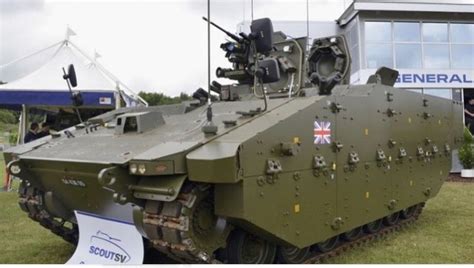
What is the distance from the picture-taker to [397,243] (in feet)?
25.1

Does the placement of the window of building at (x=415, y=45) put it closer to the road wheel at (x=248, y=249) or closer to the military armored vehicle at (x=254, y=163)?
the military armored vehicle at (x=254, y=163)

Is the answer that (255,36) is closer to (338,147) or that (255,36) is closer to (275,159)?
(275,159)

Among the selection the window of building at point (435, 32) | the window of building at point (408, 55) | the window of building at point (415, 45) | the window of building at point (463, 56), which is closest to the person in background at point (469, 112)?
the window of building at point (463, 56)

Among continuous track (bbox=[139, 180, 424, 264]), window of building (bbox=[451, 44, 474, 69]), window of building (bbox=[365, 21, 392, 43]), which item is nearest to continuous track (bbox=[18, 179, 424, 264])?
continuous track (bbox=[139, 180, 424, 264])

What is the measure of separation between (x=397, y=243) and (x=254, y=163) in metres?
3.74

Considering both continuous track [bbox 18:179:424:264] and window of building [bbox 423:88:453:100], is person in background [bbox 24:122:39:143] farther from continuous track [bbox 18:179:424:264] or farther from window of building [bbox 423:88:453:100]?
window of building [bbox 423:88:453:100]

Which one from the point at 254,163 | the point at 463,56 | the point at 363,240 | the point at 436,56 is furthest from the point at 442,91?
the point at 254,163

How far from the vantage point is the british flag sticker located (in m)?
5.92

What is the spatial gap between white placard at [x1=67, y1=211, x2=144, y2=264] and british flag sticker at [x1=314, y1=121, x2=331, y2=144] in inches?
90.7

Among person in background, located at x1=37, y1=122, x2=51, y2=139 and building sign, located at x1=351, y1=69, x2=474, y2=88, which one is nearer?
person in background, located at x1=37, y1=122, x2=51, y2=139

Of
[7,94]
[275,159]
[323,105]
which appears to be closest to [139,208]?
[275,159]

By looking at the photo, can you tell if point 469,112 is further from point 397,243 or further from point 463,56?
point 397,243

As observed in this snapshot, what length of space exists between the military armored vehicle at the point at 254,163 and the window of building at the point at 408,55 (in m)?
12.2

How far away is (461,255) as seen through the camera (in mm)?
6906
